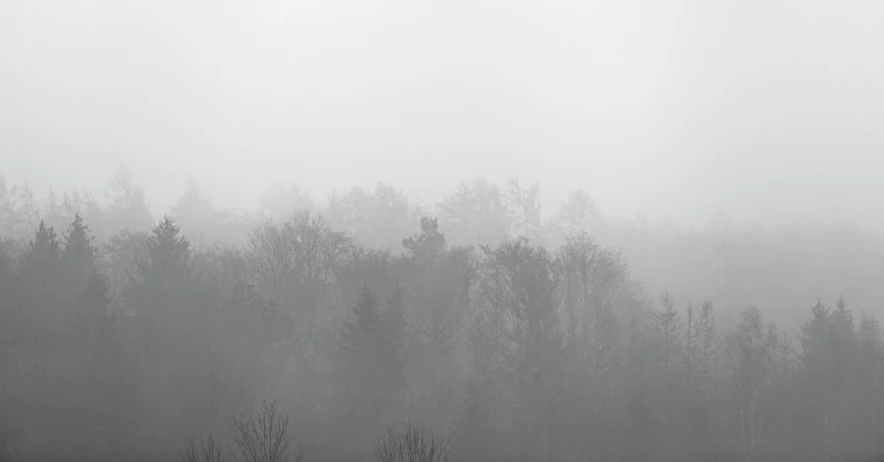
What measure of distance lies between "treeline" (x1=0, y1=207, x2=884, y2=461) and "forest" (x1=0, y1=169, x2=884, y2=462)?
0.16m

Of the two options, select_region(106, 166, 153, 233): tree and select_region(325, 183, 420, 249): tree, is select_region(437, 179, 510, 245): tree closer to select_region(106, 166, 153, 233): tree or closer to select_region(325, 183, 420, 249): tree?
select_region(325, 183, 420, 249): tree

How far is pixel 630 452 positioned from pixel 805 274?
261ft

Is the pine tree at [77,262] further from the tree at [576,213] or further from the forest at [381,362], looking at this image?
the tree at [576,213]

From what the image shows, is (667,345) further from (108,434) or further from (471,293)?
(108,434)

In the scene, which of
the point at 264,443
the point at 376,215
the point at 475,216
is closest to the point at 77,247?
the point at 264,443

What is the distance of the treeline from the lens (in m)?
35.2

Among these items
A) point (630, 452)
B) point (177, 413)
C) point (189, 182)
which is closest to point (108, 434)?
point (177, 413)

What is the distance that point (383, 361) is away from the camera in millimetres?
38812

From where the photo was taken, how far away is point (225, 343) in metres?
38.9

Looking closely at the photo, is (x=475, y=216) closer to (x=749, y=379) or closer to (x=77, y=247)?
(x=749, y=379)

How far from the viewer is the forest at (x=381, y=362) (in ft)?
115

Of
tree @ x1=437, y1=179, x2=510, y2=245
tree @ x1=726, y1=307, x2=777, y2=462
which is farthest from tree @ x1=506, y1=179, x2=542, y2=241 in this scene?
tree @ x1=726, y1=307, x2=777, y2=462

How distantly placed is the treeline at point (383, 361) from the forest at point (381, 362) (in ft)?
0.53

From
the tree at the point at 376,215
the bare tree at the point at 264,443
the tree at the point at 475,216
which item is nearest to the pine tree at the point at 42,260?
the bare tree at the point at 264,443
